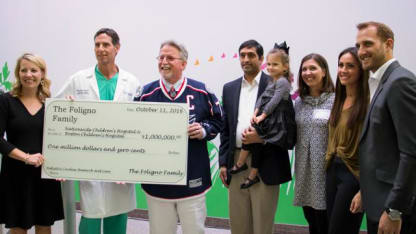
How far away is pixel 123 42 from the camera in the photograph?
4.08 meters

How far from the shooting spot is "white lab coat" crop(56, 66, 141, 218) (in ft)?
7.63

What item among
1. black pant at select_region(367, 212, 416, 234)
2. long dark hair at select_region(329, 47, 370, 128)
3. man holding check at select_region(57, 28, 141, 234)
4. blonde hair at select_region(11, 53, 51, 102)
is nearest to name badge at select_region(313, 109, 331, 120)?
long dark hair at select_region(329, 47, 370, 128)

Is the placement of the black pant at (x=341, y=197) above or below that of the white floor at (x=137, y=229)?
above

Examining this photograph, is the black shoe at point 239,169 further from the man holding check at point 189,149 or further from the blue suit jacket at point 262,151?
the man holding check at point 189,149

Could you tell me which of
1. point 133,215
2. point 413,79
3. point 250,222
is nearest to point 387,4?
point 413,79

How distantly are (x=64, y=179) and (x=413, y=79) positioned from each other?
84.1 inches

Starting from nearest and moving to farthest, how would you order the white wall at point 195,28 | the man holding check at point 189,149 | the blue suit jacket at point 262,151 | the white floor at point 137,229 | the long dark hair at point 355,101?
1. the long dark hair at point 355,101
2. the man holding check at point 189,149
3. the blue suit jacket at point 262,151
4. the white wall at point 195,28
5. the white floor at point 137,229

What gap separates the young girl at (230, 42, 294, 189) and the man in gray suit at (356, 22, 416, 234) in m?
0.64

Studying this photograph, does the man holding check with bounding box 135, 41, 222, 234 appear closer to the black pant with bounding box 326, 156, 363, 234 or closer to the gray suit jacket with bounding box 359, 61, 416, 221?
the black pant with bounding box 326, 156, 363, 234

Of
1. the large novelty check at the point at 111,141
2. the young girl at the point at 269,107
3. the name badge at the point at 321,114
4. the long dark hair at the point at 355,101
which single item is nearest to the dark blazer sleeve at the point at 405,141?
the long dark hair at the point at 355,101

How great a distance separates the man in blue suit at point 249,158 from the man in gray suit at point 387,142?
0.72 m

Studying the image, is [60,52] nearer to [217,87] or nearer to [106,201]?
[217,87]

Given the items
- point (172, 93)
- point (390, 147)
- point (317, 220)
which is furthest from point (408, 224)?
point (172, 93)

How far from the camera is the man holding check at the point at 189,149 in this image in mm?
2156
